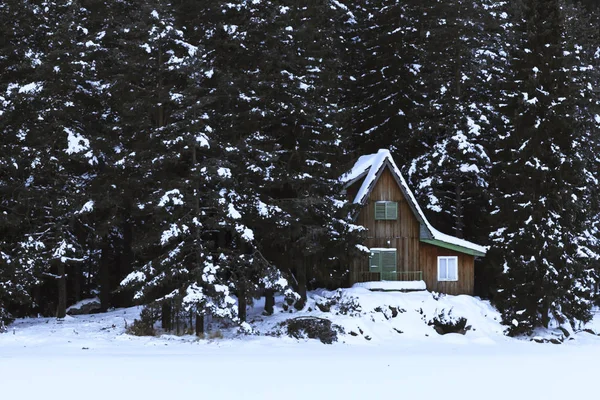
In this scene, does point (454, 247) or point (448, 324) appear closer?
point (448, 324)

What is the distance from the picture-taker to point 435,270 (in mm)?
36938

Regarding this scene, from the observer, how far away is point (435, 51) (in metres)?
43.6

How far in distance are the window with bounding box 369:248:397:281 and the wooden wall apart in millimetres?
293

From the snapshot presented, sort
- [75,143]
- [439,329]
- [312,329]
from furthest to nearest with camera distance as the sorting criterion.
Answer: [439,329]
[75,143]
[312,329]

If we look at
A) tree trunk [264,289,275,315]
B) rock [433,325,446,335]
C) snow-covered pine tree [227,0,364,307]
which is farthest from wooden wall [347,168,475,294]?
tree trunk [264,289,275,315]

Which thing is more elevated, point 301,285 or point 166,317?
point 301,285

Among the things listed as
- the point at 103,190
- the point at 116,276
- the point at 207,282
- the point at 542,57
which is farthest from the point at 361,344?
the point at 116,276

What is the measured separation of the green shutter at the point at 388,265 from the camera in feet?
119

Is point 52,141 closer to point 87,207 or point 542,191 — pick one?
point 87,207

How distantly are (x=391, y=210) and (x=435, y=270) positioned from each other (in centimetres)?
422

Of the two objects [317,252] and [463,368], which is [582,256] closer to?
[317,252]

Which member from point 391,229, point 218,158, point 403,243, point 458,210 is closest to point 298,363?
point 218,158

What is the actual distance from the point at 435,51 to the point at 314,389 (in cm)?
3355

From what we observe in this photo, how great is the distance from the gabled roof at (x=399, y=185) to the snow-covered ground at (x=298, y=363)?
243 inches
